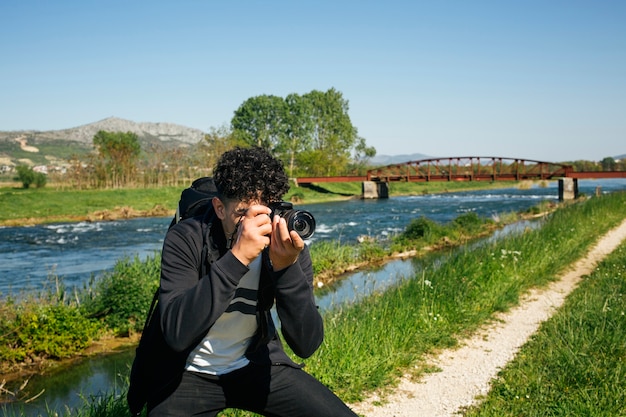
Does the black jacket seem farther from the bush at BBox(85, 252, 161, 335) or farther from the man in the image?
the bush at BBox(85, 252, 161, 335)

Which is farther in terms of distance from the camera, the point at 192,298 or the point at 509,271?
the point at 509,271

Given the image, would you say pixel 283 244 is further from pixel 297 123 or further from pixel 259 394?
pixel 297 123

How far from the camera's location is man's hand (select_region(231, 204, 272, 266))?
87.7 inches

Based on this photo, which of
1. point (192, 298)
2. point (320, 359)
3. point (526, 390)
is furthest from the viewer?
point (320, 359)

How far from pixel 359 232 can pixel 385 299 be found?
17473 mm

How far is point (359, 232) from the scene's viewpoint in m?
25.1

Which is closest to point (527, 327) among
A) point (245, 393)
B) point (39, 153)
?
point (245, 393)

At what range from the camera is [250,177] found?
7.99ft

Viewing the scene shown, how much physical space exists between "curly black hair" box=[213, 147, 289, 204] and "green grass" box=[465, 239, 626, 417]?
2.76m

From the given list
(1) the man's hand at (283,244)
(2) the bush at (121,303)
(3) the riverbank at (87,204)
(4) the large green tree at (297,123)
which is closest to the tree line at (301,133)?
(4) the large green tree at (297,123)

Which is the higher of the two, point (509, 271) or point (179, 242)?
point (179, 242)

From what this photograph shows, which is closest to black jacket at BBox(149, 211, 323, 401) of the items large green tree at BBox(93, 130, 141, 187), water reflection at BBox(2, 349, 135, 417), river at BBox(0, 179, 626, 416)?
river at BBox(0, 179, 626, 416)

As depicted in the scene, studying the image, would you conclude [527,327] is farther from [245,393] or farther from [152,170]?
[152,170]

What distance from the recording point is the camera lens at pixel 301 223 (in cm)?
227
